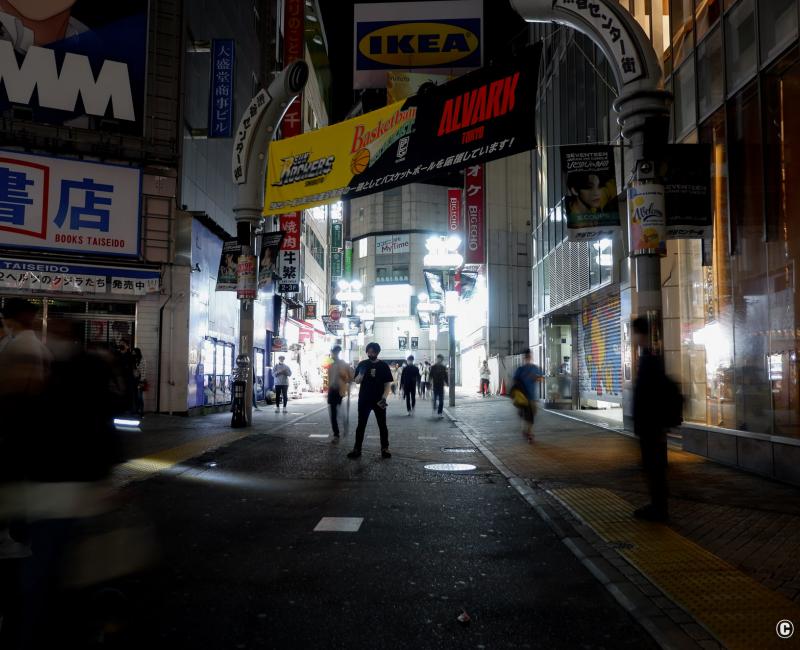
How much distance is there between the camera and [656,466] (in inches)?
252

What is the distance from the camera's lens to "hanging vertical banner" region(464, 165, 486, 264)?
125 feet

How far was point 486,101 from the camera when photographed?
13.1 meters

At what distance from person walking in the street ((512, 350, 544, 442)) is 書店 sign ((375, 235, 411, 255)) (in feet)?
209

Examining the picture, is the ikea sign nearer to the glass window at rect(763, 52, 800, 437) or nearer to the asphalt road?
the glass window at rect(763, 52, 800, 437)

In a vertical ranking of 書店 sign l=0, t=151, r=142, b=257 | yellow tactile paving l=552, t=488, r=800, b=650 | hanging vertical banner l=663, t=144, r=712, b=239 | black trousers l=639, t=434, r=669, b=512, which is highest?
書店 sign l=0, t=151, r=142, b=257

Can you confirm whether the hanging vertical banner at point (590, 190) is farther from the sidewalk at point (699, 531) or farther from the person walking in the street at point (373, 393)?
the person walking in the street at point (373, 393)

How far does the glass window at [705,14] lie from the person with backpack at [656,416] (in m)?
7.48

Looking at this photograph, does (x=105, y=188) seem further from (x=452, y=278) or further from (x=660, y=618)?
(x=660, y=618)

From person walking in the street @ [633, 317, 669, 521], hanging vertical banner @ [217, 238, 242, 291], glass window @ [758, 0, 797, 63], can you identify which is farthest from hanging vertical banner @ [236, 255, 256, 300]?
person walking in the street @ [633, 317, 669, 521]

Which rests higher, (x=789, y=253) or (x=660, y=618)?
(x=789, y=253)

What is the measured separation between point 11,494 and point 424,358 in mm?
71968

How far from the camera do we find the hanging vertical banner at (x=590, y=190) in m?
9.66

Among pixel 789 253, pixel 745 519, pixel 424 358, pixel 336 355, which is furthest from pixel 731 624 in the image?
pixel 424 358

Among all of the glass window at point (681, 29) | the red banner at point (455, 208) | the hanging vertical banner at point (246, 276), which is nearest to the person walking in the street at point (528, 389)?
the glass window at point (681, 29)
